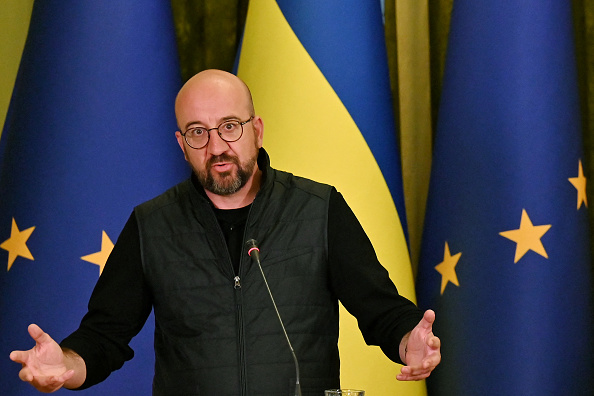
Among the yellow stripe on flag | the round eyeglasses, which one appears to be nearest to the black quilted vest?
the round eyeglasses

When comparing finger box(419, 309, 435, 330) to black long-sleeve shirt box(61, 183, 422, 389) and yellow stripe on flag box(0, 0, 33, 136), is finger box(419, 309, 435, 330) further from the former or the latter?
yellow stripe on flag box(0, 0, 33, 136)

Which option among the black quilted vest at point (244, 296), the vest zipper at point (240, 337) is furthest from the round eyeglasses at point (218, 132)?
the vest zipper at point (240, 337)

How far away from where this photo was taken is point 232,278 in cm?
176

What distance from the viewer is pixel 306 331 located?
5.79 ft

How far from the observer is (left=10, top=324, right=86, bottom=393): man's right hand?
1377 millimetres

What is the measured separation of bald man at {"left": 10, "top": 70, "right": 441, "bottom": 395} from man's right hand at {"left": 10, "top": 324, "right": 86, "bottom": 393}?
16cm

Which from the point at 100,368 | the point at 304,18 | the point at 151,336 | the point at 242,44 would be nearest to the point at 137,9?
the point at 242,44

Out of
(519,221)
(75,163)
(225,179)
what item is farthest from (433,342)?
(75,163)

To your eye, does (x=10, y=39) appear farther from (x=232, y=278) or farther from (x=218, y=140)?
(x=232, y=278)

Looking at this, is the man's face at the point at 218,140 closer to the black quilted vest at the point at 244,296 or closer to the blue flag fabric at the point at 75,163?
the black quilted vest at the point at 244,296

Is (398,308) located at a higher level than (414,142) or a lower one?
lower

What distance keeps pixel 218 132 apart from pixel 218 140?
0.02 m

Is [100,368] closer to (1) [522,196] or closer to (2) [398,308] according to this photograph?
(2) [398,308]

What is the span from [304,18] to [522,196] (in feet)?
3.09
